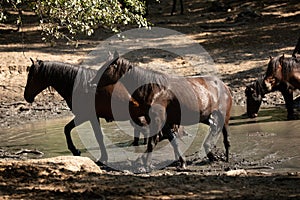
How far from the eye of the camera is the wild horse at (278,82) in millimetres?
13281

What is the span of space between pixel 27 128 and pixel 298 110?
6445mm

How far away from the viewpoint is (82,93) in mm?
9977

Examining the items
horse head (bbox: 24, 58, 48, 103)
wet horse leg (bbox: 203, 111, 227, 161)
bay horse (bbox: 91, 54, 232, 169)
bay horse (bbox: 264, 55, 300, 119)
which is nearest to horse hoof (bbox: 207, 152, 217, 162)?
bay horse (bbox: 91, 54, 232, 169)

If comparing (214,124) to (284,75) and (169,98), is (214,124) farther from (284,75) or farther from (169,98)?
(284,75)

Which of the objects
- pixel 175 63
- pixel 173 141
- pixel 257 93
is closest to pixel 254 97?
pixel 257 93

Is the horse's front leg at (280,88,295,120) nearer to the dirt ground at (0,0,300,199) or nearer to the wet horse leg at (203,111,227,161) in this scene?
the dirt ground at (0,0,300,199)

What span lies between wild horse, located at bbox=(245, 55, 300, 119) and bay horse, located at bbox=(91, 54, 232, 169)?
3369 mm

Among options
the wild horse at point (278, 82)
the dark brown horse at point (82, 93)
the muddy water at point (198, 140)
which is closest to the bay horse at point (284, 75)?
the wild horse at point (278, 82)

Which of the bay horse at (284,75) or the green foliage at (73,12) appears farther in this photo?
the bay horse at (284,75)

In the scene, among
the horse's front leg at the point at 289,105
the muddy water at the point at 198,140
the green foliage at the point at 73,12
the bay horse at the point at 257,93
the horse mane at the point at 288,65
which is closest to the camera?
the green foliage at the point at 73,12

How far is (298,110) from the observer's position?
1339 cm

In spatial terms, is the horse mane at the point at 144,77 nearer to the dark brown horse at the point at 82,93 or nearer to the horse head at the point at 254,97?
the dark brown horse at the point at 82,93

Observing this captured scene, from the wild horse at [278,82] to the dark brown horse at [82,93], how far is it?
4.57 m

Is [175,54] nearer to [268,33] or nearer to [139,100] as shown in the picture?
[268,33]
